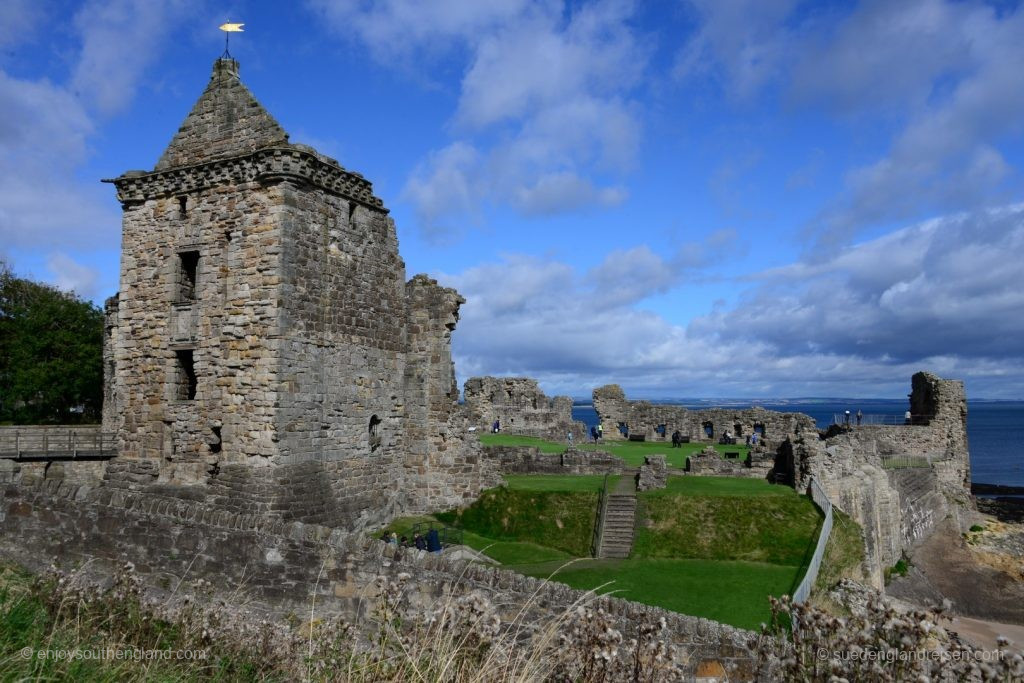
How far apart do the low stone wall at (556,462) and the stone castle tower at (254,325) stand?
7.50 meters

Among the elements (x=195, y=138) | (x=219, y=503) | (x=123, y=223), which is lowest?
(x=219, y=503)

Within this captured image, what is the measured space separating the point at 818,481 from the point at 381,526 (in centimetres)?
1291

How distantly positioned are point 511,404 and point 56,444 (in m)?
24.2

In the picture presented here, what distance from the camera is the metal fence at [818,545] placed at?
14516mm

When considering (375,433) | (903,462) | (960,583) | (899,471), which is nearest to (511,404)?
(899,471)

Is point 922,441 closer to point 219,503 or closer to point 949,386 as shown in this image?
point 949,386

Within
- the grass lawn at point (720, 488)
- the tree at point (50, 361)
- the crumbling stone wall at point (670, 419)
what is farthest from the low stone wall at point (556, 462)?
the tree at point (50, 361)

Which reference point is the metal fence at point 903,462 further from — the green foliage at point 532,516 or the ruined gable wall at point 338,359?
the ruined gable wall at point 338,359

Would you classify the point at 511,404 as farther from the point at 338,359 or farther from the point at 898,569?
the point at 338,359

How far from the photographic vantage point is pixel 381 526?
18.5 meters

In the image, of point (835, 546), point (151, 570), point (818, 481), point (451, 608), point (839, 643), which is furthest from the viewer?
point (818, 481)

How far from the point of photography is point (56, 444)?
19.1 m

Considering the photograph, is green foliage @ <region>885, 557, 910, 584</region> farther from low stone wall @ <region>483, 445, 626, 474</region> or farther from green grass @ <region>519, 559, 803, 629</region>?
green grass @ <region>519, 559, 803, 629</region>

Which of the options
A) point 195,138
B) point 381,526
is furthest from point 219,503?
point 195,138
